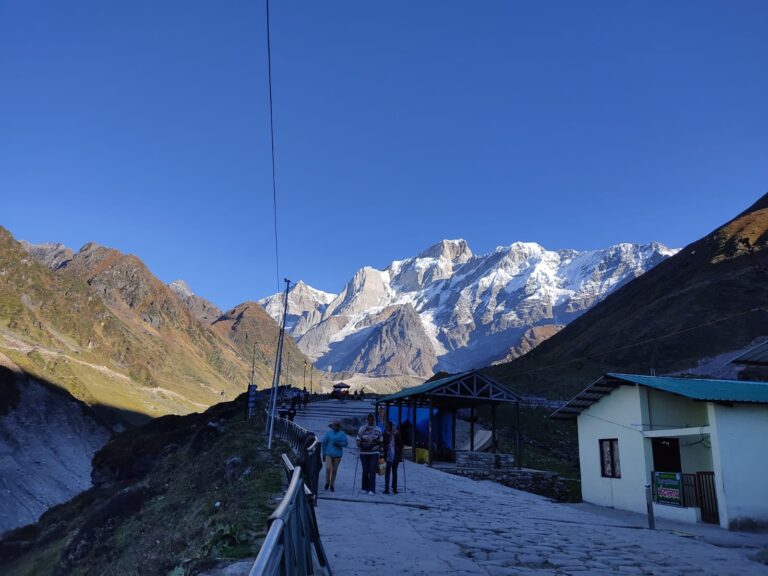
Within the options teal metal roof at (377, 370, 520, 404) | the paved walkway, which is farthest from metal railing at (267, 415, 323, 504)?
teal metal roof at (377, 370, 520, 404)

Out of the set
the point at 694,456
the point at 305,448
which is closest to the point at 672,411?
the point at 694,456

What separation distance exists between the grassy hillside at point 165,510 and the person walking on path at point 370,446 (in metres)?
2.26

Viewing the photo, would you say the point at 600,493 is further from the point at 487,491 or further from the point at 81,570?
the point at 81,570

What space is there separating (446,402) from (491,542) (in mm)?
26662

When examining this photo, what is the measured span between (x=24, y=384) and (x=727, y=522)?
246 ft

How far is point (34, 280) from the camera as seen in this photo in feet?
407

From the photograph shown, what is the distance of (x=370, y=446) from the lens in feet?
46.4

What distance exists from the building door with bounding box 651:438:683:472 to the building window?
4.56ft

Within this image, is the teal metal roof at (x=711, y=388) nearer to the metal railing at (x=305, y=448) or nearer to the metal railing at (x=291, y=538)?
the metal railing at (x=305, y=448)

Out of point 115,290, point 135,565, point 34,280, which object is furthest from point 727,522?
point 115,290

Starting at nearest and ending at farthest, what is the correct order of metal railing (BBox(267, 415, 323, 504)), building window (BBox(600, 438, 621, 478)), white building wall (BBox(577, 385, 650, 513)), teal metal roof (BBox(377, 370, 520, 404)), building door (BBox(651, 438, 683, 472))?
metal railing (BBox(267, 415, 323, 504)) < white building wall (BBox(577, 385, 650, 513)) < building door (BBox(651, 438, 683, 472)) < building window (BBox(600, 438, 621, 478)) < teal metal roof (BBox(377, 370, 520, 404))

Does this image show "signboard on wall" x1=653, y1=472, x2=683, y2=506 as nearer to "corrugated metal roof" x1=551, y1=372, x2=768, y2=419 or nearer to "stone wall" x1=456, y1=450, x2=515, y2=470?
"corrugated metal roof" x1=551, y1=372, x2=768, y2=419

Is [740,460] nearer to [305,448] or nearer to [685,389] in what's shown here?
[685,389]

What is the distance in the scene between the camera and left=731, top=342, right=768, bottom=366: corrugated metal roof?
22056 mm
